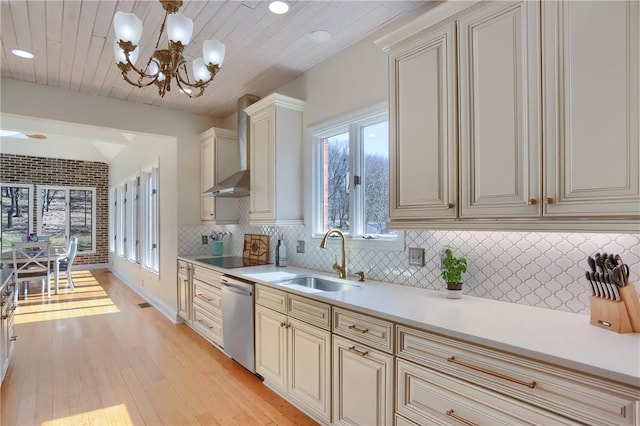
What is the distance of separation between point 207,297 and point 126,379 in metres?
1.01

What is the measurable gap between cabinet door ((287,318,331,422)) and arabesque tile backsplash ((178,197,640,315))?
67 cm

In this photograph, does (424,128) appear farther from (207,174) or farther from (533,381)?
(207,174)

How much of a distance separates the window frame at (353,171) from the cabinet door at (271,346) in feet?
2.70

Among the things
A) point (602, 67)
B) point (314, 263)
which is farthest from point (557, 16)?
point (314, 263)

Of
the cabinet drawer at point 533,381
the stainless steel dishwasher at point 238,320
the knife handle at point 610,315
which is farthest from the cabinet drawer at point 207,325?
the knife handle at point 610,315

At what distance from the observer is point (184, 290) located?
4.25 meters

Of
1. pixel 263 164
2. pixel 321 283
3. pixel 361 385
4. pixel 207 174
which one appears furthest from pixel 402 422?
pixel 207 174

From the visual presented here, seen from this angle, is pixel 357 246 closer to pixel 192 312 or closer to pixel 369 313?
pixel 369 313

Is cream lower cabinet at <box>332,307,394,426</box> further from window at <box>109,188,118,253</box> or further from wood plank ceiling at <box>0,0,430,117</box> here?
window at <box>109,188,118,253</box>

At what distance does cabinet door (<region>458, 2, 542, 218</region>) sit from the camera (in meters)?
1.50

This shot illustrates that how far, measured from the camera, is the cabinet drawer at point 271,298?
248cm

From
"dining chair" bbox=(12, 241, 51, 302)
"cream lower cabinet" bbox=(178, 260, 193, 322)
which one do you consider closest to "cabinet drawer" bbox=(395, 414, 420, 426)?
"cream lower cabinet" bbox=(178, 260, 193, 322)

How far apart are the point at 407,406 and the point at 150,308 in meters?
4.74

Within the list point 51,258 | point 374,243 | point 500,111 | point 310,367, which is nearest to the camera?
point 500,111
